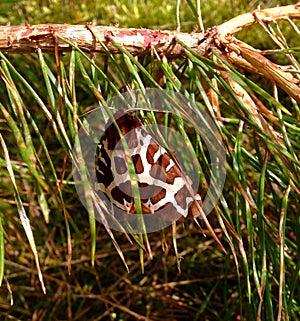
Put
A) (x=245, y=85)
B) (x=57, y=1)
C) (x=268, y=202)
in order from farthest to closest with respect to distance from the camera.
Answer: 1. (x=57, y=1)
2. (x=268, y=202)
3. (x=245, y=85)

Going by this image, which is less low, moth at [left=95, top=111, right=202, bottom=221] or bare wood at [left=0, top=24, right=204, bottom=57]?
bare wood at [left=0, top=24, right=204, bottom=57]

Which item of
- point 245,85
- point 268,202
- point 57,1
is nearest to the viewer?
point 245,85

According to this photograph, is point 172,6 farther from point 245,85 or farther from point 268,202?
point 245,85

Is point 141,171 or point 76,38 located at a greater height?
point 76,38

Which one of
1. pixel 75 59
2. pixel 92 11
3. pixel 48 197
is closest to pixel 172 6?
pixel 92 11

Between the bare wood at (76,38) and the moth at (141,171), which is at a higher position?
the bare wood at (76,38)

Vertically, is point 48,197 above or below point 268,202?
above

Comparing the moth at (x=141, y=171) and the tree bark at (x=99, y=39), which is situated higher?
the tree bark at (x=99, y=39)

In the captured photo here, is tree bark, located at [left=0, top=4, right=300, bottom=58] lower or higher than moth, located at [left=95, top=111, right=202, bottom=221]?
higher
